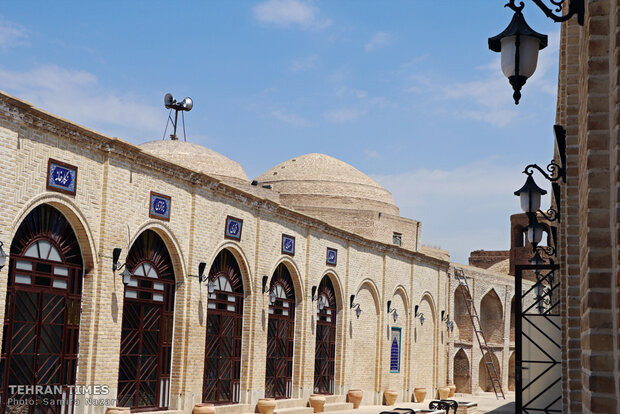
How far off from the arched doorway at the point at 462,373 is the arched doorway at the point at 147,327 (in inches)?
855

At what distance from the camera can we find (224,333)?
64.4ft

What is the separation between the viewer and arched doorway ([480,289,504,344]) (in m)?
39.2

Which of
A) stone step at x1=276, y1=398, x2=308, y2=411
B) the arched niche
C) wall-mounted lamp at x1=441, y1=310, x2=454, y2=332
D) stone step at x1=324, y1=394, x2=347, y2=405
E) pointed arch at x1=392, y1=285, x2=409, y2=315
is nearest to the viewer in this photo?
stone step at x1=276, y1=398, x2=308, y2=411

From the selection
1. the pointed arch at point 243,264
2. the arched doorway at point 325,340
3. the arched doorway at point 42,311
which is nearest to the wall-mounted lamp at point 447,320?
the arched doorway at point 325,340

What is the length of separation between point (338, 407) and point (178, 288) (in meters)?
9.10

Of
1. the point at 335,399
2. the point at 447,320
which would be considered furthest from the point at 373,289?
the point at 447,320

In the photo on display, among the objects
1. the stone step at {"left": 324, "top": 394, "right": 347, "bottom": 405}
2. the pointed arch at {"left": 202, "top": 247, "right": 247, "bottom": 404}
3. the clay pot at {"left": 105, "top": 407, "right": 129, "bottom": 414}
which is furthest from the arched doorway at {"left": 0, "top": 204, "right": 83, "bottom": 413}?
the stone step at {"left": 324, "top": 394, "right": 347, "bottom": 405}

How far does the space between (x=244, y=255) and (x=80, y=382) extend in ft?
21.6

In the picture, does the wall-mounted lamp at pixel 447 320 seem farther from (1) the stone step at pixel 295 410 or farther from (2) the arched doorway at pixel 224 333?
(2) the arched doorway at pixel 224 333

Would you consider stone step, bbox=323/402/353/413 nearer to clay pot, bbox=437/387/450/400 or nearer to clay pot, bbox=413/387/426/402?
clay pot, bbox=413/387/426/402

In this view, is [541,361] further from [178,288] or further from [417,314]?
[417,314]

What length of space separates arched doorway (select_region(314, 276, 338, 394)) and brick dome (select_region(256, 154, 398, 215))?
9573 mm

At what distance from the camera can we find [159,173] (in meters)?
16.6

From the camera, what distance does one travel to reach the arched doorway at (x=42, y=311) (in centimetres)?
1287
